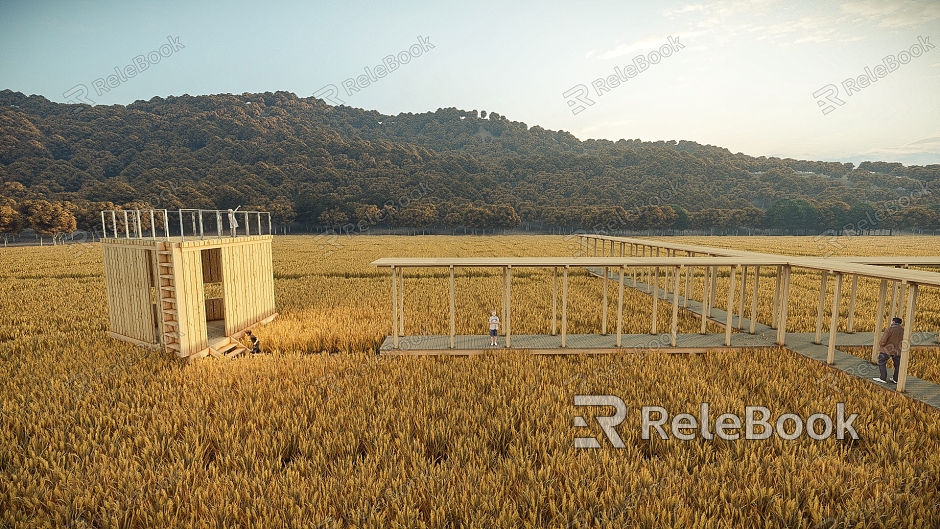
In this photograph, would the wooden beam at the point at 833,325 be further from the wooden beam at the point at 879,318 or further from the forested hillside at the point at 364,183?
the forested hillside at the point at 364,183

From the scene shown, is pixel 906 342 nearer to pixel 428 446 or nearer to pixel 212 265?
pixel 428 446

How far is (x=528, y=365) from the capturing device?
10320 millimetres

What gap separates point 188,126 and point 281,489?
Answer: 23118 centimetres

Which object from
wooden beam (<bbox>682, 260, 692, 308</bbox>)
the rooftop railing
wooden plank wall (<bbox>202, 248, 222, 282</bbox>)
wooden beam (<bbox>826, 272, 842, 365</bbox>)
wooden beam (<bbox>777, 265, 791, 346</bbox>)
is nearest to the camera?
wooden beam (<bbox>826, 272, 842, 365</bbox>)

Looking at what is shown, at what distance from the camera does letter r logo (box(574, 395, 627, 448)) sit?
6.58 metres

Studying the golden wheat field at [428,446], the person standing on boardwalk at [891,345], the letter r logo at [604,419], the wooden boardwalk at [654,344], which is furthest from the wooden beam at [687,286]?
the letter r logo at [604,419]

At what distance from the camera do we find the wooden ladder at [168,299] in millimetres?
10914

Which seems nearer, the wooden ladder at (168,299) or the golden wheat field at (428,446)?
the golden wheat field at (428,446)

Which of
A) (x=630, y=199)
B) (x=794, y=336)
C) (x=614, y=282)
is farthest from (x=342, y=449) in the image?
(x=630, y=199)

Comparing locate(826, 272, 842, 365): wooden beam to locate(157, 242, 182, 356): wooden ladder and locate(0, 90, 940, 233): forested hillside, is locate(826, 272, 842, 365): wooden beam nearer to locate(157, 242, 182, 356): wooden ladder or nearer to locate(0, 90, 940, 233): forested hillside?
locate(157, 242, 182, 356): wooden ladder
